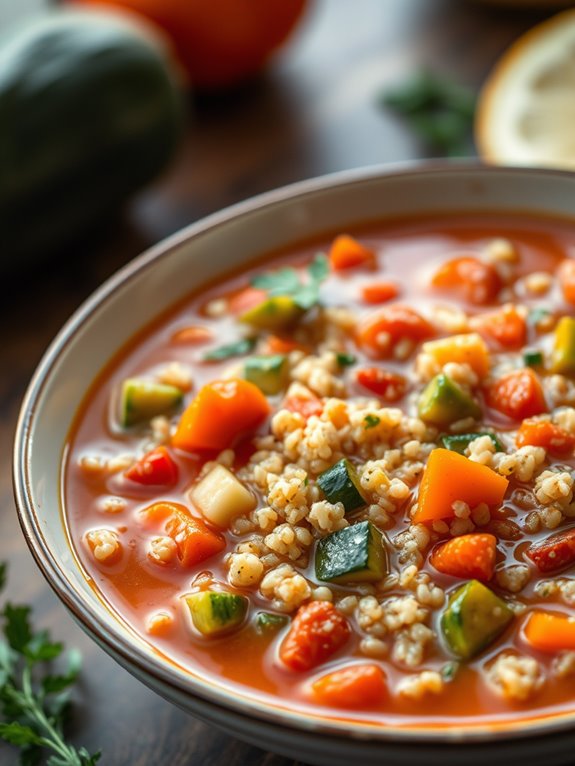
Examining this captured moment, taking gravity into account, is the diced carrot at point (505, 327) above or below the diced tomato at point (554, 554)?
above

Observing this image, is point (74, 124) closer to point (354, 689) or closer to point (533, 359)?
point (533, 359)

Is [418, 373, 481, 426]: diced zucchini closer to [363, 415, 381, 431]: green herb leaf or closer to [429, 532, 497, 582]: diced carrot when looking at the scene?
[363, 415, 381, 431]: green herb leaf

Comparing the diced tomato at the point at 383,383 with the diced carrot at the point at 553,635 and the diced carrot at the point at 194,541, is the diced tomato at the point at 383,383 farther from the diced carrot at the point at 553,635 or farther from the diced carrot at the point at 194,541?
the diced carrot at the point at 553,635

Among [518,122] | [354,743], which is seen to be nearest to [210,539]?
[354,743]

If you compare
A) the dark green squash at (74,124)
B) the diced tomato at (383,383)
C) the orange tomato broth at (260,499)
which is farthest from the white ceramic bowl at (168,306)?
the dark green squash at (74,124)

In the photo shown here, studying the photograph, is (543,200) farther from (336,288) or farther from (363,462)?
(363,462)

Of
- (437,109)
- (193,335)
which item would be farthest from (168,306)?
(437,109)

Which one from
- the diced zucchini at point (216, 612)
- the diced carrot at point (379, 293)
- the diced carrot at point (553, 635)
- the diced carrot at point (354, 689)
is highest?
the diced carrot at point (379, 293)
